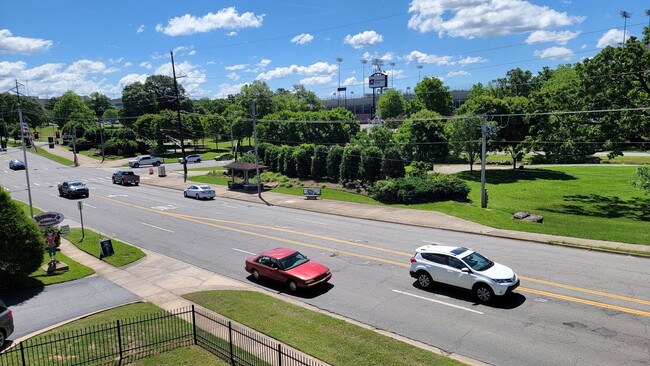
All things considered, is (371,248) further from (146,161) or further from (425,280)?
(146,161)

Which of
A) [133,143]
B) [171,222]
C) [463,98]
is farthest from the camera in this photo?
[463,98]

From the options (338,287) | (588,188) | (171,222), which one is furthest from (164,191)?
(588,188)

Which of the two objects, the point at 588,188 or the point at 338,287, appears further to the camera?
the point at 588,188

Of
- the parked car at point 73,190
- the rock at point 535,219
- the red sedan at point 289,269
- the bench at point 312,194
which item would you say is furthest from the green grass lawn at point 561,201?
the red sedan at point 289,269

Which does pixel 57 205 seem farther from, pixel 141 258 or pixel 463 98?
pixel 463 98

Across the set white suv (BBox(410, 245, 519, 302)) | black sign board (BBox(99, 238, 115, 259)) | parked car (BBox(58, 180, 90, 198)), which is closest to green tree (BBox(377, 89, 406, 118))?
parked car (BBox(58, 180, 90, 198))

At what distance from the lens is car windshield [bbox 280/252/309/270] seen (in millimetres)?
18312

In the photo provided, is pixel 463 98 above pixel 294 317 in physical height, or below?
above

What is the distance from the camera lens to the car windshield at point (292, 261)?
18.3m

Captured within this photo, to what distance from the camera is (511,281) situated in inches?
604

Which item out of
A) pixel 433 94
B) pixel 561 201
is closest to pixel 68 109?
pixel 433 94

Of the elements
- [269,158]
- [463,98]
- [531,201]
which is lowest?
[531,201]

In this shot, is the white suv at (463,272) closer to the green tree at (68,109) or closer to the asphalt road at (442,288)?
the asphalt road at (442,288)

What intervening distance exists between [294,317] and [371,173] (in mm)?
32242
